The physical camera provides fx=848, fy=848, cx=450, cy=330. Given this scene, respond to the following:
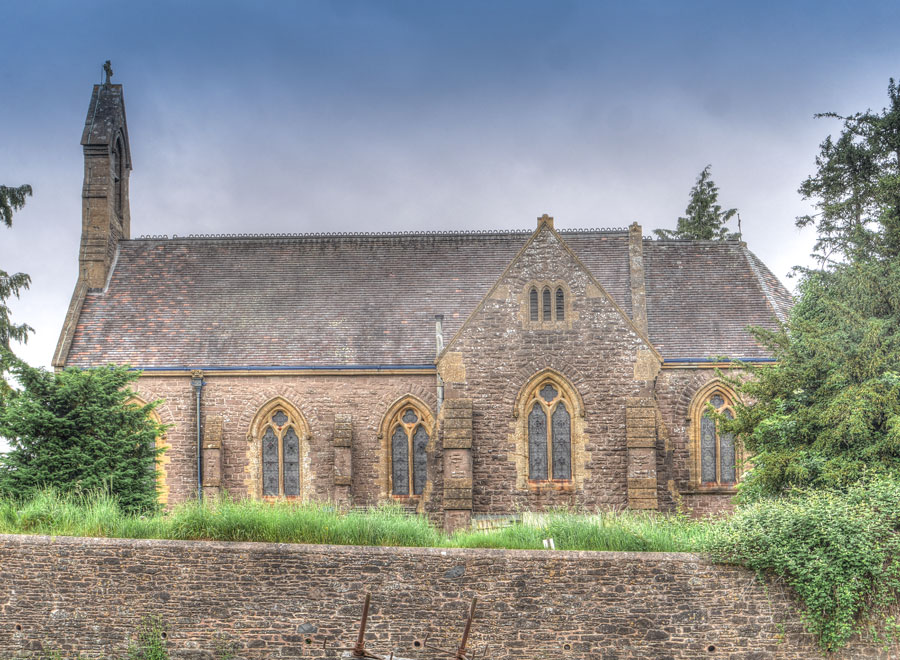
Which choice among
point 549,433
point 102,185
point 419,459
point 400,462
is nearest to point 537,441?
point 549,433

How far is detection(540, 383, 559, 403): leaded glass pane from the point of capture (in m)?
23.1

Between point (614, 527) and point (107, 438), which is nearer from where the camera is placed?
point (614, 527)

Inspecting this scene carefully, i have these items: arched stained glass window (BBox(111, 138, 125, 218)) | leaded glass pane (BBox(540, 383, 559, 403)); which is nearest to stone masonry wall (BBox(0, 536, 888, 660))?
leaded glass pane (BBox(540, 383, 559, 403))

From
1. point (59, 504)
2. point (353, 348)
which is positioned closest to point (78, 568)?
point (59, 504)

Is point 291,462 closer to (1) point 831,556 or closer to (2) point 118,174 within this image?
(2) point 118,174

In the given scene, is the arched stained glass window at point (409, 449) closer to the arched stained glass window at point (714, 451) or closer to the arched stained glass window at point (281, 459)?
the arched stained glass window at point (281, 459)

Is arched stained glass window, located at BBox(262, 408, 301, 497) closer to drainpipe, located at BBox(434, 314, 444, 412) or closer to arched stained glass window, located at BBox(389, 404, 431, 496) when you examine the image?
arched stained glass window, located at BBox(389, 404, 431, 496)

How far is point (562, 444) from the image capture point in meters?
23.1

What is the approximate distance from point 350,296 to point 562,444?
374 inches

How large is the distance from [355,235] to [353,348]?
227 inches

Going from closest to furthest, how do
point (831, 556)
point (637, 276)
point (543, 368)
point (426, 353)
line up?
point (831, 556)
point (543, 368)
point (426, 353)
point (637, 276)

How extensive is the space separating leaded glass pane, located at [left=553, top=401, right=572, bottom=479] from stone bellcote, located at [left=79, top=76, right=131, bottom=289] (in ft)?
54.1

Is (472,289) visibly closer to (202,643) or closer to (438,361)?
(438,361)

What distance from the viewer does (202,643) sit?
43.0 feet
